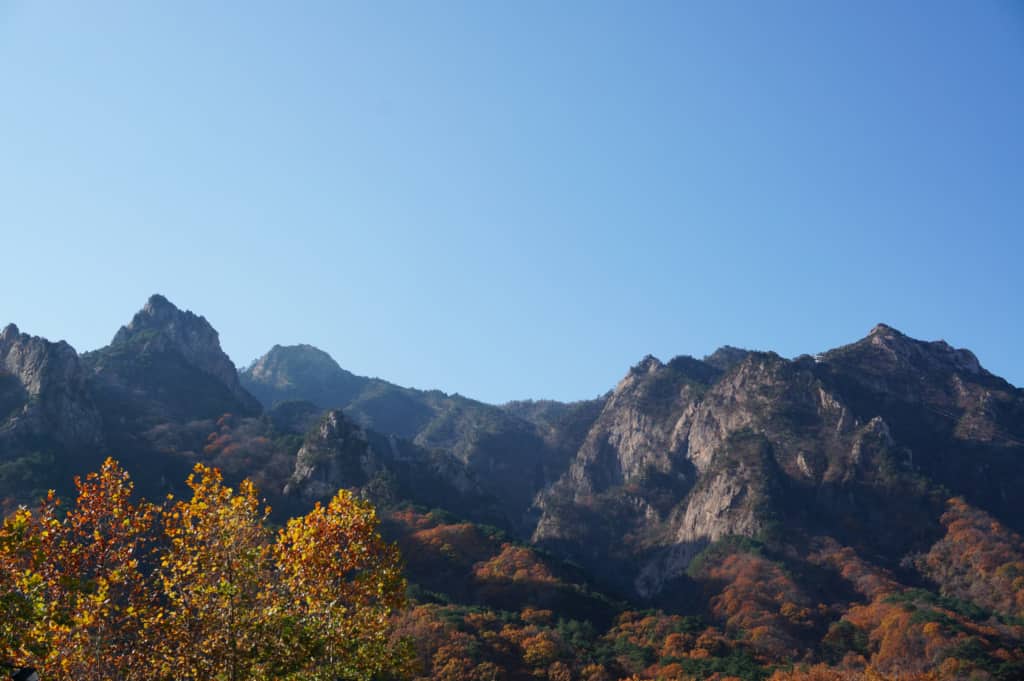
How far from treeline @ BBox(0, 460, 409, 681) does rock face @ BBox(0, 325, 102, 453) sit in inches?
5082

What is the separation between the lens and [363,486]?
15238 cm

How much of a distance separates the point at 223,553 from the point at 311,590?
3.47 meters

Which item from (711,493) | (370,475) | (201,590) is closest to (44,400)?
(370,475)

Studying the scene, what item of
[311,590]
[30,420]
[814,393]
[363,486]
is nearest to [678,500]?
[814,393]

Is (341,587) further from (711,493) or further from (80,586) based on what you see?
(711,493)

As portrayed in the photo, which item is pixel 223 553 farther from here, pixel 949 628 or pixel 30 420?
pixel 30 420

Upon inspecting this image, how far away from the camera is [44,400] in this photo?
14225 centimetres

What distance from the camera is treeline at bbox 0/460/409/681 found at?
71.4 feet

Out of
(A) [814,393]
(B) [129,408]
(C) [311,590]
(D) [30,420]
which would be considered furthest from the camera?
(A) [814,393]

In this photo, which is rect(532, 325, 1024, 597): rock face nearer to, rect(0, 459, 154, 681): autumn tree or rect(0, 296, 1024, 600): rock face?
rect(0, 296, 1024, 600): rock face

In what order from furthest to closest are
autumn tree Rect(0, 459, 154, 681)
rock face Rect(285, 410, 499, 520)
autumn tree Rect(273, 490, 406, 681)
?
1. rock face Rect(285, 410, 499, 520)
2. autumn tree Rect(273, 490, 406, 681)
3. autumn tree Rect(0, 459, 154, 681)

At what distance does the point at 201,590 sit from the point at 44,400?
464 feet

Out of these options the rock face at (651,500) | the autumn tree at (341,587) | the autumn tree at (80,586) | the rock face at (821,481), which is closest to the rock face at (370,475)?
the rock face at (651,500)

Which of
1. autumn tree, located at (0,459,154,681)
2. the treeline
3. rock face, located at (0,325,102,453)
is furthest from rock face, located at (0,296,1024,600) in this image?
the treeline
